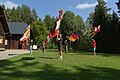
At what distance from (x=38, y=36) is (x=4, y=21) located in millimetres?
31516

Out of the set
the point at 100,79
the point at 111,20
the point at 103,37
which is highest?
the point at 111,20

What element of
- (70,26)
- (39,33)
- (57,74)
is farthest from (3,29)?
(70,26)

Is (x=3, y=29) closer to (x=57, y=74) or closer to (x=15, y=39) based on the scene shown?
(x=15, y=39)

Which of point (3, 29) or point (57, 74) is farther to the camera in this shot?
point (3, 29)

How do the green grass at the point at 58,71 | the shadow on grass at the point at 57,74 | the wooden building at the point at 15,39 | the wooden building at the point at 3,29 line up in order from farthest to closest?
the wooden building at the point at 15,39 → the wooden building at the point at 3,29 → the green grass at the point at 58,71 → the shadow on grass at the point at 57,74

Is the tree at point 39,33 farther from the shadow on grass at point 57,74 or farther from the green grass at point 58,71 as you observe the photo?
the shadow on grass at point 57,74

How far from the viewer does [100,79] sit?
8.77 metres

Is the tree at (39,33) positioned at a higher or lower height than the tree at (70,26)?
lower

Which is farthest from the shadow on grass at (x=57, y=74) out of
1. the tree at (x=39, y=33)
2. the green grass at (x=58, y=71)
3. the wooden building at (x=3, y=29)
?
the tree at (x=39, y=33)

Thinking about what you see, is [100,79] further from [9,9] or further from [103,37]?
[9,9]

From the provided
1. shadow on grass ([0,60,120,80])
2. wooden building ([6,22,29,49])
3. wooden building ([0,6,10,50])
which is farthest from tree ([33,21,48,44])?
shadow on grass ([0,60,120,80])

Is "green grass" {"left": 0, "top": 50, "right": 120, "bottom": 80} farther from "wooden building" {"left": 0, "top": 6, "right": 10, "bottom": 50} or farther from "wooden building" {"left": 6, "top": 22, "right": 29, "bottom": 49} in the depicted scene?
"wooden building" {"left": 6, "top": 22, "right": 29, "bottom": 49}

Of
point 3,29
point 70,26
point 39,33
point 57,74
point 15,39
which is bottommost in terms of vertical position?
point 57,74

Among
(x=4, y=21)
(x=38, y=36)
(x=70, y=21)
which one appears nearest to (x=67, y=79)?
(x=4, y=21)
